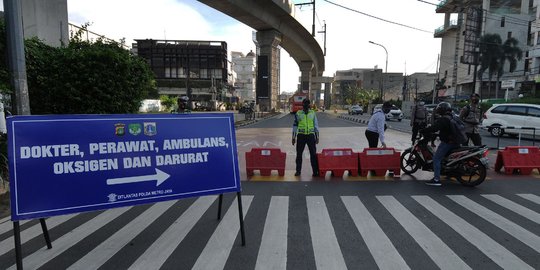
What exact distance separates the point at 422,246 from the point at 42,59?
29.8 ft

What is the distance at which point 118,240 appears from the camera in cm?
422

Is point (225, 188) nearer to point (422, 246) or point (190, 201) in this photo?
point (190, 201)

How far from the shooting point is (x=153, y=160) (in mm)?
3893

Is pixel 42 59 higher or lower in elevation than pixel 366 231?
higher

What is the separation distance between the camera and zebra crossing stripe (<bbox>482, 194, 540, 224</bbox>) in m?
5.09

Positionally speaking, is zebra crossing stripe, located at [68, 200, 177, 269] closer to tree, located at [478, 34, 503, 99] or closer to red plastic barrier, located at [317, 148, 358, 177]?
red plastic barrier, located at [317, 148, 358, 177]

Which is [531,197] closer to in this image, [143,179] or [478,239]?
[478,239]

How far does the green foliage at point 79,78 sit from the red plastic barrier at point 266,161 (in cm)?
380

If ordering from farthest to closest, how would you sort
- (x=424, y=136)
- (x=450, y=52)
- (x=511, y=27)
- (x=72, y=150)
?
(x=450, y=52), (x=511, y=27), (x=424, y=136), (x=72, y=150)

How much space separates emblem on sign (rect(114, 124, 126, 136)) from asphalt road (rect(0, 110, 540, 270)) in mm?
1397

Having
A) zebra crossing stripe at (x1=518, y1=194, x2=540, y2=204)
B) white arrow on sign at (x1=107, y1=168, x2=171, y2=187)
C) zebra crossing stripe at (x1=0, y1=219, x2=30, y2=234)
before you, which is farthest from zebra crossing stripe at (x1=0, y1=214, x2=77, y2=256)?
zebra crossing stripe at (x1=518, y1=194, x2=540, y2=204)

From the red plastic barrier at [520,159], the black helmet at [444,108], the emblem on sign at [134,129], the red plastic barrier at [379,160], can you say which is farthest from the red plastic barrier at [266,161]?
the red plastic barrier at [520,159]

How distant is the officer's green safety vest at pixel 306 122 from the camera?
760 centimetres

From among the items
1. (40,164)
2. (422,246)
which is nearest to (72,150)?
(40,164)
